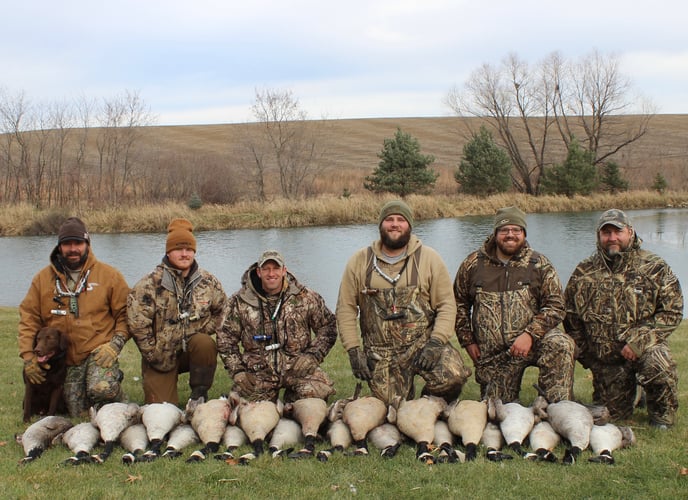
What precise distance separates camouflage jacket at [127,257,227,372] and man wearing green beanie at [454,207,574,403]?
8.38 ft

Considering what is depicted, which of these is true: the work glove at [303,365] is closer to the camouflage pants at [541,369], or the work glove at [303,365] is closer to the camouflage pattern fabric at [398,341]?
the camouflage pattern fabric at [398,341]

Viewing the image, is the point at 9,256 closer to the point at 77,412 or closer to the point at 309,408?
the point at 77,412

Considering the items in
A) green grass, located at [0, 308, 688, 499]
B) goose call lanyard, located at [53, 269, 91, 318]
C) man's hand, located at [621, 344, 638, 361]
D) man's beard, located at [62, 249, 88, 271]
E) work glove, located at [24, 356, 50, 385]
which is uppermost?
man's beard, located at [62, 249, 88, 271]

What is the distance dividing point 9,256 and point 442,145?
181 ft

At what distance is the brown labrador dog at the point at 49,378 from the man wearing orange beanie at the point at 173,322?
0.68 metres

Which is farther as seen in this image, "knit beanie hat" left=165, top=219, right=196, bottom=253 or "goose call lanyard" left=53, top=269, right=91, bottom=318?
"knit beanie hat" left=165, top=219, right=196, bottom=253

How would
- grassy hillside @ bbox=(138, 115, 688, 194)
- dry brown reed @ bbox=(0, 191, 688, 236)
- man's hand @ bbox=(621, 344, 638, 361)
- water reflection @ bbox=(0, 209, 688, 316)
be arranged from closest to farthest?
man's hand @ bbox=(621, 344, 638, 361)
water reflection @ bbox=(0, 209, 688, 316)
dry brown reed @ bbox=(0, 191, 688, 236)
grassy hillside @ bbox=(138, 115, 688, 194)

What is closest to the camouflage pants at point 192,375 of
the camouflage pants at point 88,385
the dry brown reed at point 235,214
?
the camouflage pants at point 88,385

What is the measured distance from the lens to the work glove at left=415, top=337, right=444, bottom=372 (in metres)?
6.20

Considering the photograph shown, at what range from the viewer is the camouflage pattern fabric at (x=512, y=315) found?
21.0 ft

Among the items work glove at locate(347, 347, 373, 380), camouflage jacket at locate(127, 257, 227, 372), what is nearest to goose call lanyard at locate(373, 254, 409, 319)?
work glove at locate(347, 347, 373, 380)

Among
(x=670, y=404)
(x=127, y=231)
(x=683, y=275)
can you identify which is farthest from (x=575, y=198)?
(x=670, y=404)

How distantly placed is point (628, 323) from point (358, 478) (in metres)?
3.04

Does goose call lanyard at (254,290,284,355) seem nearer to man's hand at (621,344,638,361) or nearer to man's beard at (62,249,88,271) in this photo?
man's beard at (62,249,88,271)
